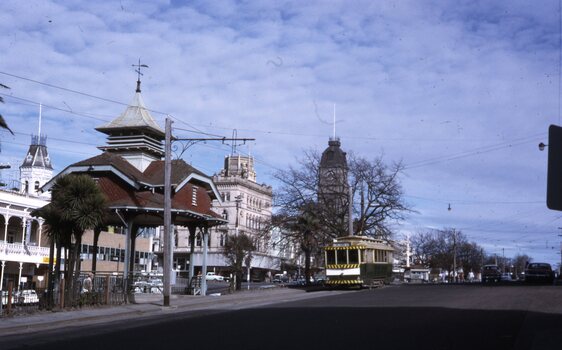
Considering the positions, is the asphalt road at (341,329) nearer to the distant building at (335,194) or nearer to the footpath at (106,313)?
the footpath at (106,313)

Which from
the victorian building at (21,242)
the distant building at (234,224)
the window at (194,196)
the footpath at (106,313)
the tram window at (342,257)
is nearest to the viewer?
the footpath at (106,313)

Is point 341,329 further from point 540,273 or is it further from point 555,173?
point 540,273

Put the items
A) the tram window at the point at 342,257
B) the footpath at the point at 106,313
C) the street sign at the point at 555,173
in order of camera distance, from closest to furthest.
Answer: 1. the street sign at the point at 555,173
2. the footpath at the point at 106,313
3. the tram window at the point at 342,257

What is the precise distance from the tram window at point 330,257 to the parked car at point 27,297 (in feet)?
69.8

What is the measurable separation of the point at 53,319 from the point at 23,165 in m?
60.3

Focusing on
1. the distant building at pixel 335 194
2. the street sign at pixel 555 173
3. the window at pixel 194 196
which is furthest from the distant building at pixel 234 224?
the street sign at pixel 555 173

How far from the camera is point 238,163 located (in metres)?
113

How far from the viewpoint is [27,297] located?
2627 centimetres

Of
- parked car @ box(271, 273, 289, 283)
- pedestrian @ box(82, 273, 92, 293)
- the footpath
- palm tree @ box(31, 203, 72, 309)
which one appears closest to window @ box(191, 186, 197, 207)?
the footpath

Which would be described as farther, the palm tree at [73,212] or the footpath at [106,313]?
the palm tree at [73,212]

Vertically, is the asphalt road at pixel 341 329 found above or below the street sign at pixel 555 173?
below

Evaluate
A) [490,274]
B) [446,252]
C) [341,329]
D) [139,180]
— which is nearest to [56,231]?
[139,180]

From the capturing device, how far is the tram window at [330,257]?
4331 cm

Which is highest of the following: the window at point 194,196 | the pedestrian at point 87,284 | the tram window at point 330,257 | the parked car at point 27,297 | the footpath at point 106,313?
the window at point 194,196
